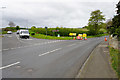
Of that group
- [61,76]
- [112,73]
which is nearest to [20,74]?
[61,76]

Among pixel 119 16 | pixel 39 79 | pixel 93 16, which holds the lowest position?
pixel 39 79

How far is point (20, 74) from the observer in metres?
5.51

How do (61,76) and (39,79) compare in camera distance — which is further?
(61,76)

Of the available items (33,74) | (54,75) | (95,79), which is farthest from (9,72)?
(95,79)

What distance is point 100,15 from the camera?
5781cm

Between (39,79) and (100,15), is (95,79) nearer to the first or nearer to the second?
(39,79)

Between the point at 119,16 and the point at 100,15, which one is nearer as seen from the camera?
the point at 119,16

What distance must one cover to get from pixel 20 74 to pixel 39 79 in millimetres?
1138

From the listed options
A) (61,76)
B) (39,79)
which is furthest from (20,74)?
(61,76)

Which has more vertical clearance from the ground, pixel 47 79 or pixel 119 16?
pixel 119 16

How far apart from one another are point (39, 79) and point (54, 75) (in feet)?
2.54

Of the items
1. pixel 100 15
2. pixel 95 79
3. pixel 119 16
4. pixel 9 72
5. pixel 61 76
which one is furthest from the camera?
pixel 100 15

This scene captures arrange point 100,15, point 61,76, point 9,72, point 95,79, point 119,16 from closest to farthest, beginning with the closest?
point 95,79, point 61,76, point 9,72, point 119,16, point 100,15

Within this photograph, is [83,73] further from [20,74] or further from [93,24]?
[93,24]
